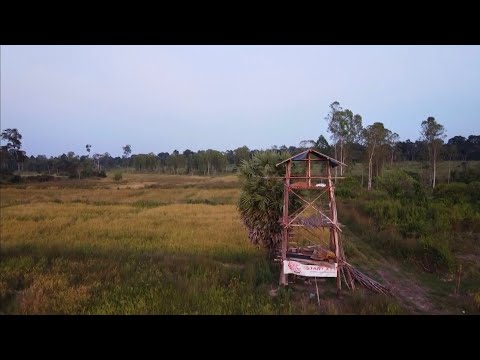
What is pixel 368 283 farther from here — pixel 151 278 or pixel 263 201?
pixel 151 278

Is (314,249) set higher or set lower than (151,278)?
higher

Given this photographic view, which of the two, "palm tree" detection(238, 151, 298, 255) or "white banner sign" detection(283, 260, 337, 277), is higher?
"palm tree" detection(238, 151, 298, 255)

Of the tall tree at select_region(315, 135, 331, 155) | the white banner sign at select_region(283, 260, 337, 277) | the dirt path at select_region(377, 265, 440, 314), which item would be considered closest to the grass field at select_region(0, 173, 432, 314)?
the white banner sign at select_region(283, 260, 337, 277)

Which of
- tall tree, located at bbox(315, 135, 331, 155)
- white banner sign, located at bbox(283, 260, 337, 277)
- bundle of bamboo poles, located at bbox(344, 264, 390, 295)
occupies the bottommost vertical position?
bundle of bamboo poles, located at bbox(344, 264, 390, 295)

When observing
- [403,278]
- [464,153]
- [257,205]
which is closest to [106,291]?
[257,205]

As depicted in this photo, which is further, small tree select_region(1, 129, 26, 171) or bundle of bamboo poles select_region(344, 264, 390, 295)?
small tree select_region(1, 129, 26, 171)

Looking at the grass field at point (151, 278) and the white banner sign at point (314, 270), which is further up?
the white banner sign at point (314, 270)

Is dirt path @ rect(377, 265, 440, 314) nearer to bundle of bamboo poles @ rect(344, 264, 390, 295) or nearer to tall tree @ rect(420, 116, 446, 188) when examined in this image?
bundle of bamboo poles @ rect(344, 264, 390, 295)

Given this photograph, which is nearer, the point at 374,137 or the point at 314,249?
the point at 314,249

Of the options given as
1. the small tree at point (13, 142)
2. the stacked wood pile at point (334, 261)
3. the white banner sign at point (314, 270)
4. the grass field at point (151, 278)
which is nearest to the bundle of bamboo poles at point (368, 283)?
the stacked wood pile at point (334, 261)

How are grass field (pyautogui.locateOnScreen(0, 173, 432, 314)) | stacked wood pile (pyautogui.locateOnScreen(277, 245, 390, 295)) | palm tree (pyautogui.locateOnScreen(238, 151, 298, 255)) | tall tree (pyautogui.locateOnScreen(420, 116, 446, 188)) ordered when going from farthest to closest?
tall tree (pyautogui.locateOnScreen(420, 116, 446, 188)), palm tree (pyautogui.locateOnScreen(238, 151, 298, 255)), stacked wood pile (pyautogui.locateOnScreen(277, 245, 390, 295)), grass field (pyautogui.locateOnScreen(0, 173, 432, 314))

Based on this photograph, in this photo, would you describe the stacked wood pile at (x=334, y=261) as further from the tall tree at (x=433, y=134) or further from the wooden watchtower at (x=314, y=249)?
the tall tree at (x=433, y=134)

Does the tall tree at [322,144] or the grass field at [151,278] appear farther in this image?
the tall tree at [322,144]

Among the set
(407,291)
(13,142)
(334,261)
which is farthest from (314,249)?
(13,142)
